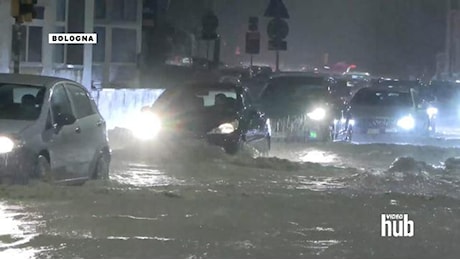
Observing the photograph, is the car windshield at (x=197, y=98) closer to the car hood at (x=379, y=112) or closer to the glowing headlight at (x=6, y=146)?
the car hood at (x=379, y=112)

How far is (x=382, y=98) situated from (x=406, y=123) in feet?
4.24

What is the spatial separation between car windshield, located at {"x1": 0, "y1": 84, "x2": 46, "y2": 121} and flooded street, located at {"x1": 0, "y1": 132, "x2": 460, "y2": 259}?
106cm

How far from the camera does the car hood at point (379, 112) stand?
2489 cm

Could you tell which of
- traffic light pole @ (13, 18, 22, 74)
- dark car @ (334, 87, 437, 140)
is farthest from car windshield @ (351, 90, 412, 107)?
traffic light pole @ (13, 18, 22, 74)

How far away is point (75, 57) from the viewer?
31266mm

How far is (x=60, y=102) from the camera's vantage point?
12.5 meters

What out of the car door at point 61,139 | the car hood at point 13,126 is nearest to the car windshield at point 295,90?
the car door at point 61,139

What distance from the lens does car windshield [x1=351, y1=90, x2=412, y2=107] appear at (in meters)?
25.5

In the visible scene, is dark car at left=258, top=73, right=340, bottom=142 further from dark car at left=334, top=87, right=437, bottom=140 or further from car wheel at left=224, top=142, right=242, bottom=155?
car wheel at left=224, top=142, right=242, bottom=155

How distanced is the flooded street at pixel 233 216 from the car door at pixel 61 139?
13.6 inches

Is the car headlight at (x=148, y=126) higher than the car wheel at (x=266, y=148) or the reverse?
higher

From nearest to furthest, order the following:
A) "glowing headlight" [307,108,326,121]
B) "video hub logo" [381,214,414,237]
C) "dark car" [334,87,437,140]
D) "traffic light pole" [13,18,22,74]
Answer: "video hub logo" [381,214,414,237] → "traffic light pole" [13,18,22,74] → "glowing headlight" [307,108,326,121] → "dark car" [334,87,437,140]

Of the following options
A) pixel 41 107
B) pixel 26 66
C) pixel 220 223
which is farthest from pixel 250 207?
pixel 26 66

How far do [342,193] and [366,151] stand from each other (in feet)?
28.8
